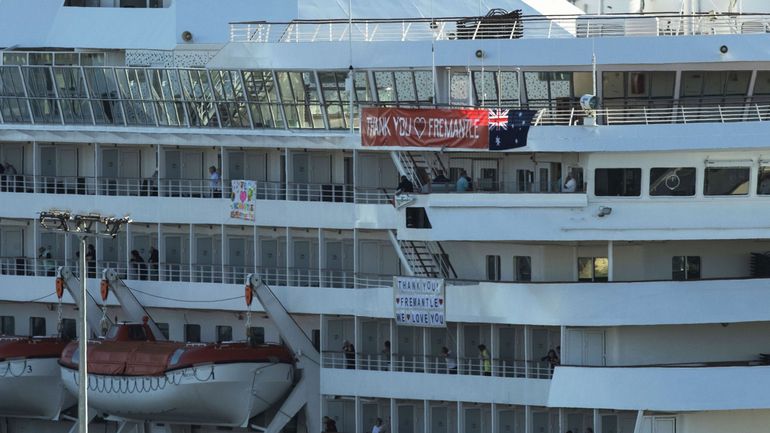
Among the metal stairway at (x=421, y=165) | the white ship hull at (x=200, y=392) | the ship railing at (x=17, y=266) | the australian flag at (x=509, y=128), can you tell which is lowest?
the white ship hull at (x=200, y=392)

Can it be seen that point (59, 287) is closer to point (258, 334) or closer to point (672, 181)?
point (258, 334)

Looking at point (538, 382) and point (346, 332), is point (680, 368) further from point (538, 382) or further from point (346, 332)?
point (346, 332)

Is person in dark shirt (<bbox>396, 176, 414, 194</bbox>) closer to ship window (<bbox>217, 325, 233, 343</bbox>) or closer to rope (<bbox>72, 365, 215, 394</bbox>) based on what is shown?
rope (<bbox>72, 365, 215, 394</bbox>)

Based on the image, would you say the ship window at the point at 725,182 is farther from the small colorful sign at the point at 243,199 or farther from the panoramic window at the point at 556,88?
the small colorful sign at the point at 243,199

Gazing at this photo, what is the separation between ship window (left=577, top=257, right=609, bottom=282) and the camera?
57.3 meters

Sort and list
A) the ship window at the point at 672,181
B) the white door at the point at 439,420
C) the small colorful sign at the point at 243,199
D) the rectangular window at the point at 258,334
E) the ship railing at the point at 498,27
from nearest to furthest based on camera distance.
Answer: the ship window at the point at 672,181 → the ship railing at the point at 498,27 → the white door at the point at 439,420 → the rectangular window at the point at 258,334 → the small colorful sign at the point at 243,199

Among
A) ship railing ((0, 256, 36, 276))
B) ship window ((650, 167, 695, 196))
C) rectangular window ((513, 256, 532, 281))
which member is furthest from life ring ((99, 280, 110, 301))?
ship window ((650, 167, 695, 196))

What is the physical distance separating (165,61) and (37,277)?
6.23 m

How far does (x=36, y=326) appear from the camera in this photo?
65.8 meters

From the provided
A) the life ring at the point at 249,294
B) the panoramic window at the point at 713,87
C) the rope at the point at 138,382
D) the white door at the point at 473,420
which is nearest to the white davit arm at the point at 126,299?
the rope at the point at 138,382

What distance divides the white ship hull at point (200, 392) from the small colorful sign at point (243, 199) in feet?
12.0

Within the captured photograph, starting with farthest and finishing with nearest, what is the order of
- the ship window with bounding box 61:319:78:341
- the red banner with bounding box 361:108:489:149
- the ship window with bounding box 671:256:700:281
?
the ship window with bounding box 61:319:78:341, the ship window with bounding box 671:256:700:281, the red banner with bounding box 361:108:489:149

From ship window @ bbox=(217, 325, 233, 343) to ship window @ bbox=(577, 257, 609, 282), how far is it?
371 inches

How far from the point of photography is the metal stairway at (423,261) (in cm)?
5891
